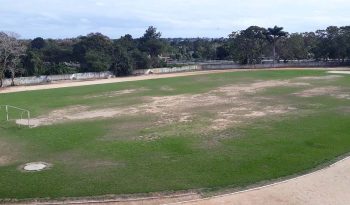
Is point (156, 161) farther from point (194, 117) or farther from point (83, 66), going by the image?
point (83, 66)

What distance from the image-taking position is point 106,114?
30.1m

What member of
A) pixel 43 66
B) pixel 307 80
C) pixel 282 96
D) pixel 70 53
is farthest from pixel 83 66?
pixel 282 96

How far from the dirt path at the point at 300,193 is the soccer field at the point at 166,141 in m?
0.75

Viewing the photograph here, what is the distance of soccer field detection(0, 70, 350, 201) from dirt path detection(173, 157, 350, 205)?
2.47 ft

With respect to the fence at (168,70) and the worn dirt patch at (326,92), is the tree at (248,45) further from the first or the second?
the worn dirt patch at (326,92)

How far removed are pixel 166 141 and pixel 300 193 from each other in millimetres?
8573

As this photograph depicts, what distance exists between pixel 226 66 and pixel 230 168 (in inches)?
2403

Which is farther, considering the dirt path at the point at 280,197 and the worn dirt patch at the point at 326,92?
the worn dirt patch at the point at 326,92

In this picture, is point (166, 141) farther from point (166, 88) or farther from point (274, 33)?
point (274, 33)

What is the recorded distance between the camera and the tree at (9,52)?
50.8m

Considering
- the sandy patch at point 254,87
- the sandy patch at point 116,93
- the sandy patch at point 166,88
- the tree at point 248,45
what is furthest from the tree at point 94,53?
the sandy patch at point 254,87

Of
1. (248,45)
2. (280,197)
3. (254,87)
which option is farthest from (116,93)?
(248,45)

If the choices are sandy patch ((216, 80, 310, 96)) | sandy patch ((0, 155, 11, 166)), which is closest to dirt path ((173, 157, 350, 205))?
sandy patch ((0, 155, 11, 166))

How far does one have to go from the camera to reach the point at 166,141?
71.1 ft
